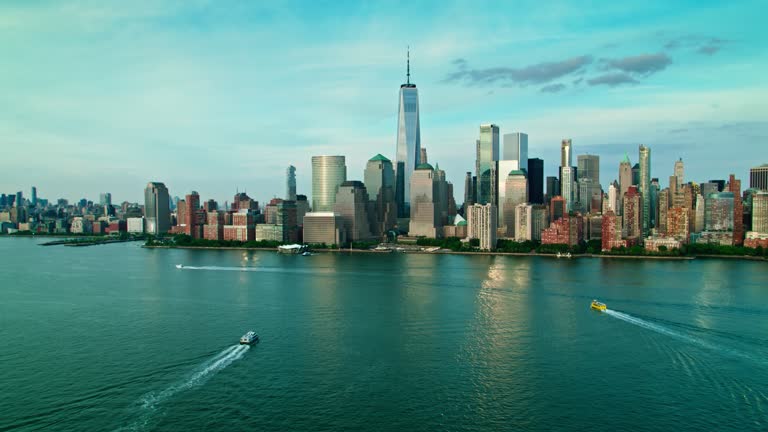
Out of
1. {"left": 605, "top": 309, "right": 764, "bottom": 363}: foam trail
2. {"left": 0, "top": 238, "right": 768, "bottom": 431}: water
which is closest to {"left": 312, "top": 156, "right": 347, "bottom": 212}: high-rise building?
{"left": 0, "top": 238, "right": 768, "bottom": 431}: water

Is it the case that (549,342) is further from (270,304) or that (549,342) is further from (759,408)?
(270,304)

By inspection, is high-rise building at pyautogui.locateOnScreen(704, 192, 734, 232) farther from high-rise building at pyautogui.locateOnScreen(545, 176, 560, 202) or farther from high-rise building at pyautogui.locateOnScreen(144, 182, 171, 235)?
high-rise building at pyautogui.locateOnScreen(144, 182, 171, 235)

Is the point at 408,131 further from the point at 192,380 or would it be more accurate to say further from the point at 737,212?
the point at 192,380

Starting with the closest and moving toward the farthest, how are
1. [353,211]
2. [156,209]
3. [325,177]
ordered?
[353,211]
[156,209]
[325,177]

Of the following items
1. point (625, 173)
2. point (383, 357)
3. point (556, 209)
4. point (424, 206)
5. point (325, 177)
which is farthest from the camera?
point (325, 177)

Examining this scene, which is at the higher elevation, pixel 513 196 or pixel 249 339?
pixel 513 196

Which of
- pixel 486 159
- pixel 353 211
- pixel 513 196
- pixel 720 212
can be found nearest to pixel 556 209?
Result: pixel 513 196

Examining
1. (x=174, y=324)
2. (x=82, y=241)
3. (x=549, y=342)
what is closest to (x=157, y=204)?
(x=82, y=241)
